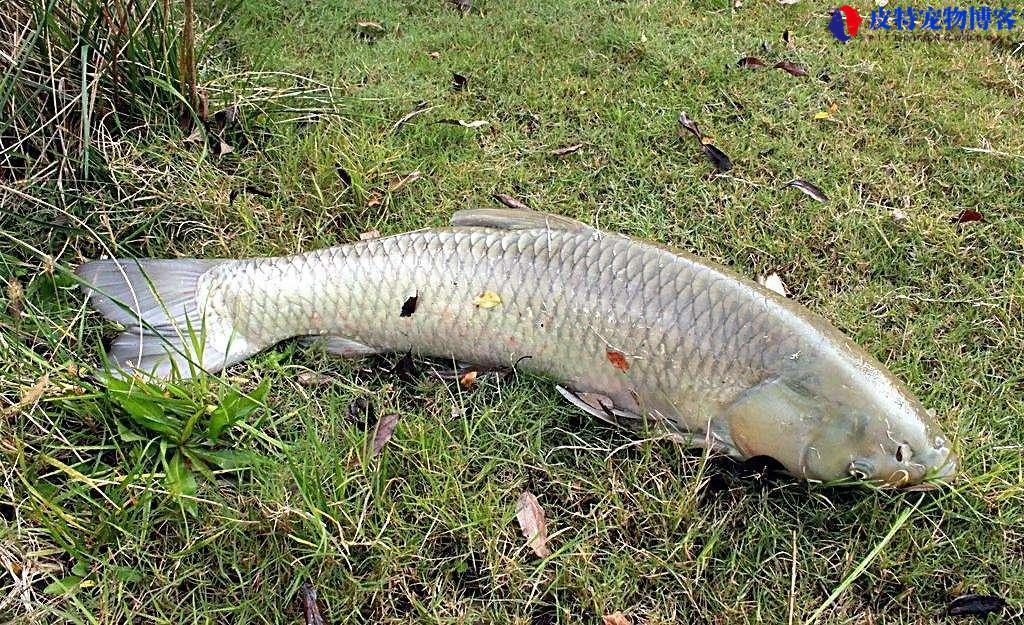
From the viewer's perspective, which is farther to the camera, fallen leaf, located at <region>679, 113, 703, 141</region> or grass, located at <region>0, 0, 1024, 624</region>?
fallen leaf, located at <region>679, 113, 703, 141</region>

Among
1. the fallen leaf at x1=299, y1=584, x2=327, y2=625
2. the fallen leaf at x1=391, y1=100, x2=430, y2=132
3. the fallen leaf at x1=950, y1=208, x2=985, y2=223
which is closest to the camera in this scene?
the fallen leaf at x1=299, y1=584, x2=327, y2=625

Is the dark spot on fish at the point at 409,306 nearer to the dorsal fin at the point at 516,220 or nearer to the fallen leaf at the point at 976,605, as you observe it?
the dorsal fin at the point at 516,220

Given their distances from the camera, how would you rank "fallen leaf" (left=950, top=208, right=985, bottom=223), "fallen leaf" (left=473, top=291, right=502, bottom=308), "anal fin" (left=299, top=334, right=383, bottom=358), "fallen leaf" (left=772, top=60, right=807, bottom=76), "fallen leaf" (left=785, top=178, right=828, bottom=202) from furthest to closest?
"fallen leaf" (left=772, top=60, right=807, bottom=76)
"fallen leaf" (left=785, top=178, right=828, bottom=202)
"fallen leaf" (left=950, top=208, right=985, bottom=223)
"anal fin" (left=299, top=334, right=383, bottom=358)
"fallen leaf" (left=473, top=291, right=502, bottom=308)

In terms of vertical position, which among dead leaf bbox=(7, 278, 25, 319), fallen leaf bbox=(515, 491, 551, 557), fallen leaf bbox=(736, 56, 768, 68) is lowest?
fallen leaf bbox=(515, 491, 551, 557)

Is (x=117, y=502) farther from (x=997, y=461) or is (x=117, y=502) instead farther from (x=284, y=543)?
(x=997, y=461)

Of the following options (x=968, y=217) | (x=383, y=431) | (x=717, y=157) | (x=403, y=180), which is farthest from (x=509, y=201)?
(x=968, y=217)

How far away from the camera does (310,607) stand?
82.5 inches

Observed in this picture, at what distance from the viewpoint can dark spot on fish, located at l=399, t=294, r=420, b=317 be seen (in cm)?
261

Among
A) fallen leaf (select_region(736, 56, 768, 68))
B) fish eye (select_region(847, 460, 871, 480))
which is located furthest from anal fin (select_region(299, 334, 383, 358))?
fallen leaf (select_region(736, 56, 768, 68))

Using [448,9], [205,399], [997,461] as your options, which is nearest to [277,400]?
[205,399]

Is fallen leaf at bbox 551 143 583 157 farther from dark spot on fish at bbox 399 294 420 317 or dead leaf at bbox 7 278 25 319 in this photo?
dead leaf at bbox 7 278 25 319

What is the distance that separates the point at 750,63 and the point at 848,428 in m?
2.64

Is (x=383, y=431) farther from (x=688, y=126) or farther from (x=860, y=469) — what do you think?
(x=688, y=126)

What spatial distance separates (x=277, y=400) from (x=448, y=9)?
9.66 feet
